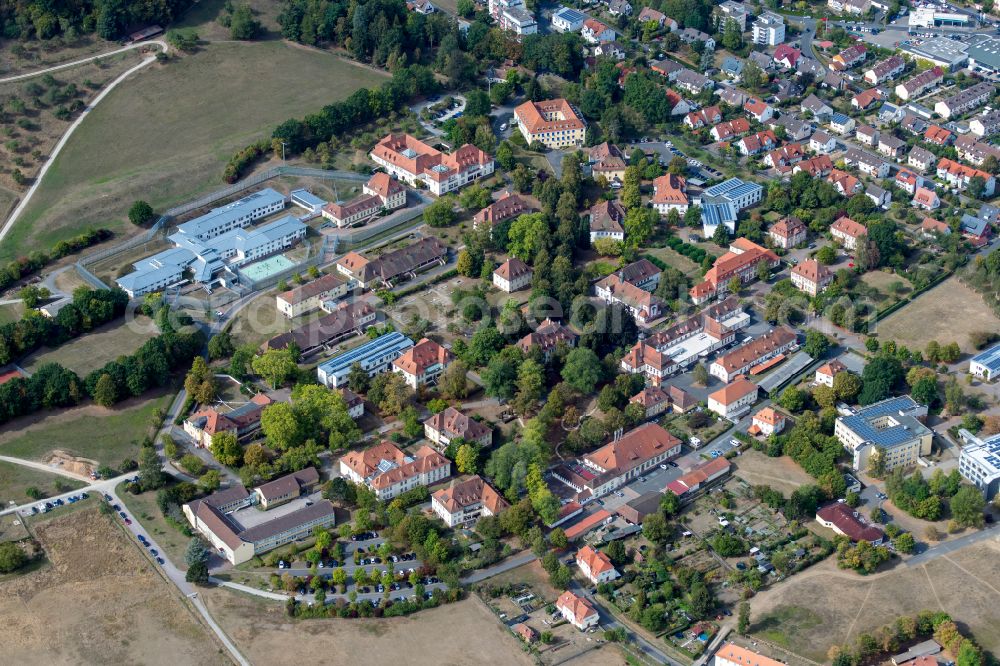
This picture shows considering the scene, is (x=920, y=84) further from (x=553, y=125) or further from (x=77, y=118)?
(x=77, y=118)

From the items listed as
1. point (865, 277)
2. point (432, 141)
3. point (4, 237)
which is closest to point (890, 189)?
point (865, 277)

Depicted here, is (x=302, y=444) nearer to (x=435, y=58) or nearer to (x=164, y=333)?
(x=164, y=333)

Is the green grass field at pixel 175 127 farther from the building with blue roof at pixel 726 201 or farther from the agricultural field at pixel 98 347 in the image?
the building with blue roof at pixel 726 201

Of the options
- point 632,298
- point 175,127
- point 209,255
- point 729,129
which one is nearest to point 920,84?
point 729,129

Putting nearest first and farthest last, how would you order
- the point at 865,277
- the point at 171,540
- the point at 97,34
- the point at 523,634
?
1. the point at 523,634
2. the point at 171,540
3. the point at 865,277
4. the point at 97,34

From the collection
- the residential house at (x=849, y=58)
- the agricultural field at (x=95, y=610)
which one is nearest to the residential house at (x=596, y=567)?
the agricultural field at (x=95, y=610)

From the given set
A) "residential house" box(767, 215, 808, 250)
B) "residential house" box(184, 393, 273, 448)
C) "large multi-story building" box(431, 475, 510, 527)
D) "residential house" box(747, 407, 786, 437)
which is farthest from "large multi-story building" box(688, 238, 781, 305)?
"residential house" box(184, 393, 273, 448)

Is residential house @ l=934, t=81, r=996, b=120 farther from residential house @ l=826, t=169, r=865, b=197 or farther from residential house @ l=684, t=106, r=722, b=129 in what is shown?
residential house @ l=684, t=106, r=722, b=129
